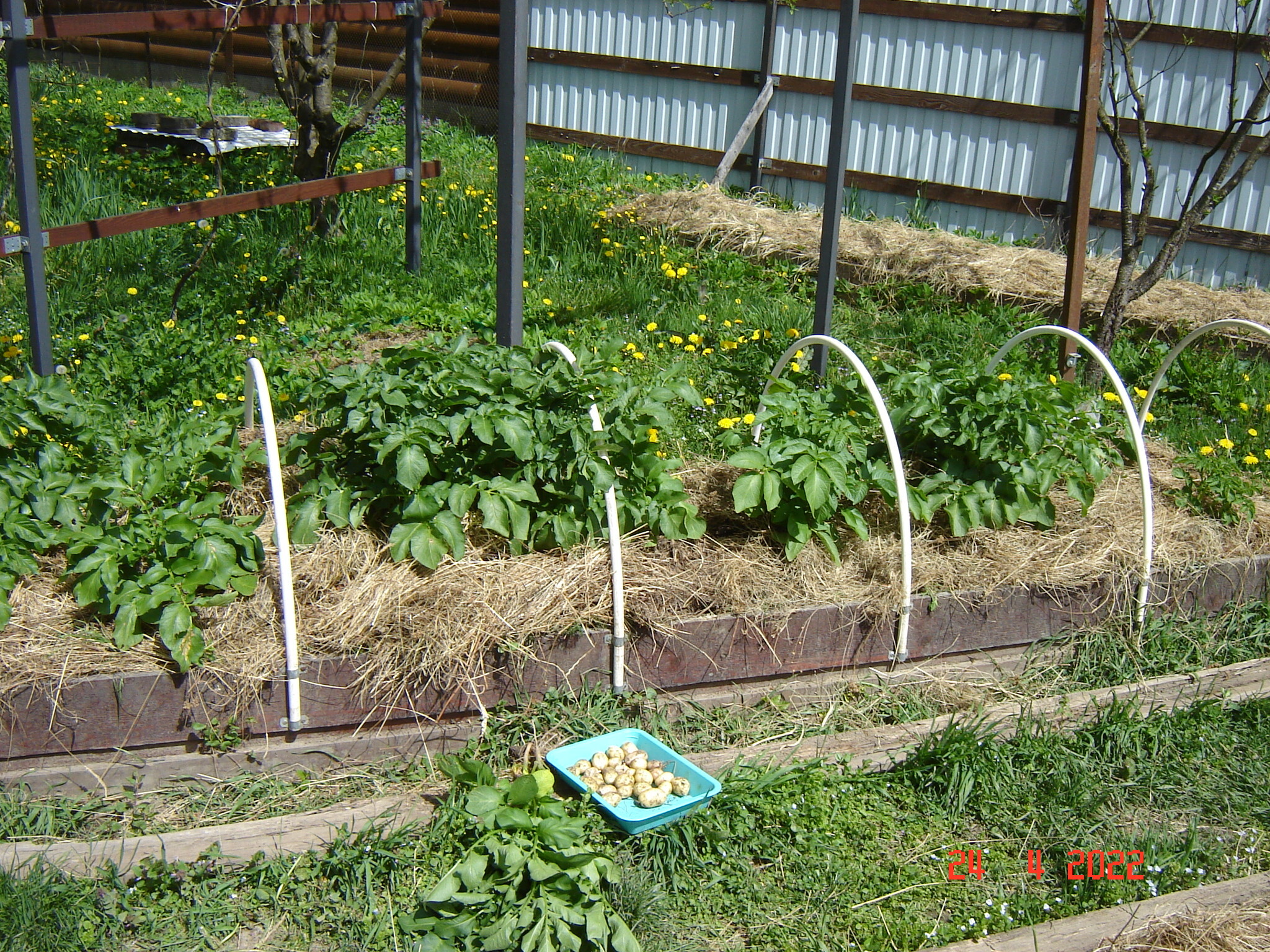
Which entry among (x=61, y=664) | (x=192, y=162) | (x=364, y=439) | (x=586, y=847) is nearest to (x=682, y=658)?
(x=586, y=847)

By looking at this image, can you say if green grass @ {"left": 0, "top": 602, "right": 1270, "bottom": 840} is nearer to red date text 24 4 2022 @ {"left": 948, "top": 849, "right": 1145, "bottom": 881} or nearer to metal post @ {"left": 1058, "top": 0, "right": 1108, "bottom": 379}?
red date text 24 4 2022 @ {"left": 948, "top": 849, "right": 1145, "bottom": 881}

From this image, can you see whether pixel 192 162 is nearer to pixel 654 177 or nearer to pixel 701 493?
pixel 654 177

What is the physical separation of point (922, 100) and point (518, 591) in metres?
6.07

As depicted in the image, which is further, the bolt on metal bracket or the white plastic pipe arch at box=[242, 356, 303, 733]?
the bolt on metal bracket

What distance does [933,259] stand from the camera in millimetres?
6656

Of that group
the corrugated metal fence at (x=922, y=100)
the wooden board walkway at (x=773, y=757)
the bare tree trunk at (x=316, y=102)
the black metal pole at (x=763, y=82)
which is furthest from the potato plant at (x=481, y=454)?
the black metal pole at (x=763, y=82)

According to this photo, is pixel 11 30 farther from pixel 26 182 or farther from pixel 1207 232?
pixel 1207 232

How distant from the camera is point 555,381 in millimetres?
3412

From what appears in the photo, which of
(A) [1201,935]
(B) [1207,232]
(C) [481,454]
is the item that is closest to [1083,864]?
(A) [1201,935]

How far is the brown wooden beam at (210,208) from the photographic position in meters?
4.36

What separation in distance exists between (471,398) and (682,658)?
1.02 meters

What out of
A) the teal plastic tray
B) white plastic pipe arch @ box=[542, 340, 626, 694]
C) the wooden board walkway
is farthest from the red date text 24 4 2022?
white plastic pipe arch @ box=[542, 340, 626, 694]

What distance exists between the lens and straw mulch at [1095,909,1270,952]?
2.59 metres

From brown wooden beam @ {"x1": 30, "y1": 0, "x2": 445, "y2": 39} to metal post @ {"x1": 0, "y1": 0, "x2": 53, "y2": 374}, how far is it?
0.10 metres
